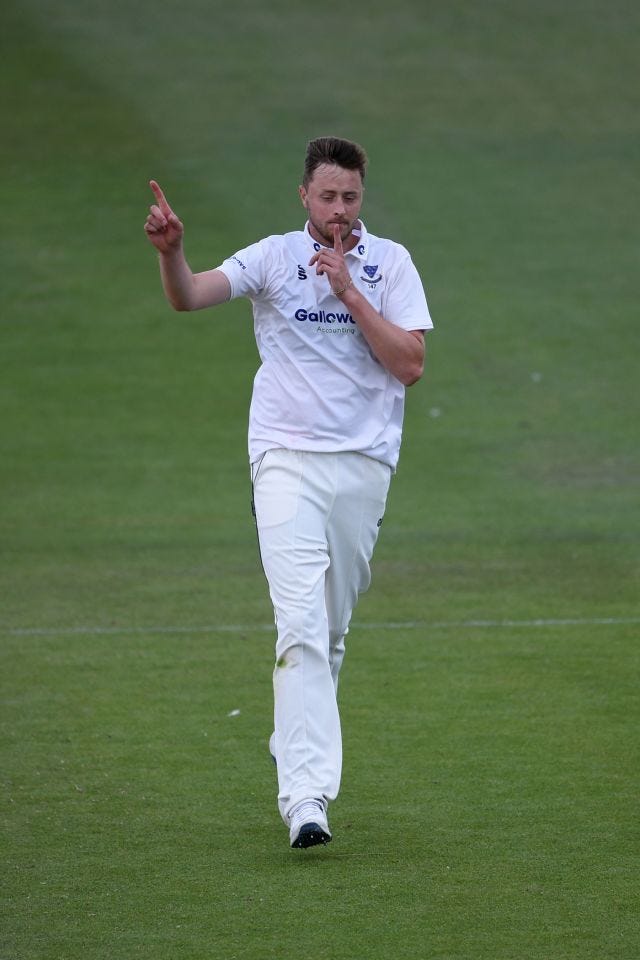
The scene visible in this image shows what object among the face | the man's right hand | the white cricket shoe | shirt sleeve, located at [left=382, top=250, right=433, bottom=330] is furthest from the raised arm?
the white cricket shoe

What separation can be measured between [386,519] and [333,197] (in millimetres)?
6004

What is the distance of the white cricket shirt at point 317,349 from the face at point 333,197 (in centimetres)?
10

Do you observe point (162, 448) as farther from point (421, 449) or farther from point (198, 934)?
point (198, 934)

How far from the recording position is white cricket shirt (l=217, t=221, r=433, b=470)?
5367 mm

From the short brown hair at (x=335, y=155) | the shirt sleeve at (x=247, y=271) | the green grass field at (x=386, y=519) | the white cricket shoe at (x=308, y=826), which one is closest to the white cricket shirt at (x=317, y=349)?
the shirt sleeve at (x=247, y=271)

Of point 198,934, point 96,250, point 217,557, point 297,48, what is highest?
point 297,48

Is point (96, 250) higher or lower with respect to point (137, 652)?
higher

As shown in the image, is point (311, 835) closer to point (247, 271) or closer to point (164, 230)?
point (247, 271)

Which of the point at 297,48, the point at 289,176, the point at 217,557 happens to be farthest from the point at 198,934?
the point at 297,48

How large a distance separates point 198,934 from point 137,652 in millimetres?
3682

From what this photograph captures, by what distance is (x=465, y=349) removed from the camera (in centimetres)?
1548

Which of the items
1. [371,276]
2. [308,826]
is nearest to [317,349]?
[371,276]

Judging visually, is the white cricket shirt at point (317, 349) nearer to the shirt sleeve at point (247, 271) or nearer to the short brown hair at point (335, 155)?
the shirt sleeve at point (247, 271)

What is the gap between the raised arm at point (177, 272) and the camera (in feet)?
17.0
